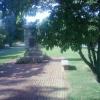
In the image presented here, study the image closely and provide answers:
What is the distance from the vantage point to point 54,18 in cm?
703

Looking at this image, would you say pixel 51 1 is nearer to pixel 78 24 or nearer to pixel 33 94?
pixel 78 24

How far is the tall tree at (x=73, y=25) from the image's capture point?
22.4 ft

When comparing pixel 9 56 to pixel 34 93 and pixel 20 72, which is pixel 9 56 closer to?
pixel 20 72

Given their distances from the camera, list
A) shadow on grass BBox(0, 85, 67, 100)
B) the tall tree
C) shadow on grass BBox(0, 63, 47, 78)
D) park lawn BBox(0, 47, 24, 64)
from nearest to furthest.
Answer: the tall tree → shadow on grass BBox(0, 85, 67, 100) → shadow on grass BBox(0, 63, 47, 78) → park lawn BBox(0, 47, 24, 64)

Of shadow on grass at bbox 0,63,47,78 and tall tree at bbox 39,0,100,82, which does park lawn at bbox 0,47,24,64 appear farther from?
tall tree at bbox 39,0,100,82

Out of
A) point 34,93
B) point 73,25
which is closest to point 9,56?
point 34,93

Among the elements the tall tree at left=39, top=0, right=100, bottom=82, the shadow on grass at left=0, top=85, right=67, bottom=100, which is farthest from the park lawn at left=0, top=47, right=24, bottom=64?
the tall tree at left=39, top=0, right=100, bottom=82

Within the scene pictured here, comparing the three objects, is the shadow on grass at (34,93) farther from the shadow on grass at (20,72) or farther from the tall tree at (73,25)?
the shadow on grass at (20,72)

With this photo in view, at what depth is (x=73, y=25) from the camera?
22.7ft

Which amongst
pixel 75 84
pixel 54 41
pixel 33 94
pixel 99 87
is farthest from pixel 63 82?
pixel 54 41

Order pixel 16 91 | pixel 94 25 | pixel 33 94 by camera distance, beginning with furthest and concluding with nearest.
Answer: pixel 16 91 < pixel 33 94 < pixel 94 25

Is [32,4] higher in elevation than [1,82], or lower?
higher

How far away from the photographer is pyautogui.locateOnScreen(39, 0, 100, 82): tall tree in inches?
269

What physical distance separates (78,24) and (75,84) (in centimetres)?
716
